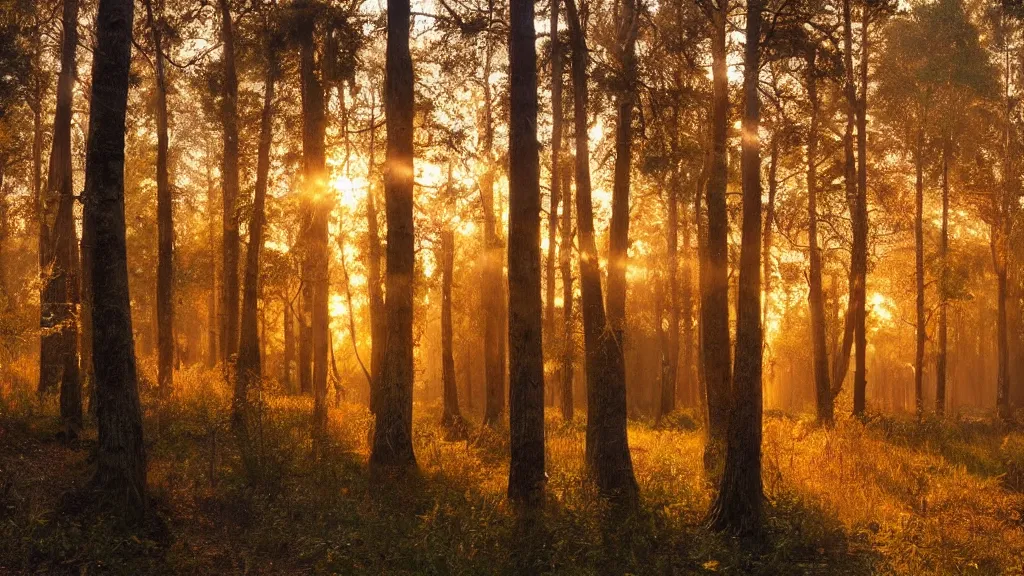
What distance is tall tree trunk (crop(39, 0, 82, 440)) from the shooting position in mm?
11312

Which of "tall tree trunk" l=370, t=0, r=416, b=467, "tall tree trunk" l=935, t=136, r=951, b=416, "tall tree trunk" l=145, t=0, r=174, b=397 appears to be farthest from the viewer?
"tall tree trunk" l=935, t=136, r=951, b=416

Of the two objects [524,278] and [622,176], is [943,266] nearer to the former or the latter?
[622,176]

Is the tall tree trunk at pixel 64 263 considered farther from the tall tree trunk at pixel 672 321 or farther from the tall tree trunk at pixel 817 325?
the tall tree trunk at pixel 817 325

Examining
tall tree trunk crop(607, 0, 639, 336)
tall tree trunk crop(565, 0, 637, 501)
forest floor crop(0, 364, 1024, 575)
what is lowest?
forest floor crop(0, 364, 1024, 575)

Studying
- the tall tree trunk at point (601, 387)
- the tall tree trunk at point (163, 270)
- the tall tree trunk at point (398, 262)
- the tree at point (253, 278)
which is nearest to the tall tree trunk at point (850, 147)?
the tall tree trunk at point (601, 387)

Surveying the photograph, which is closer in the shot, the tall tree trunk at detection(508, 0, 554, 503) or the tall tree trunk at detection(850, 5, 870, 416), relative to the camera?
the tall tree trunk at detection(508, 0, 554, 503)

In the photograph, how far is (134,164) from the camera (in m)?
26.6

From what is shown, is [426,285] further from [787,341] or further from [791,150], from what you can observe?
[787,341]

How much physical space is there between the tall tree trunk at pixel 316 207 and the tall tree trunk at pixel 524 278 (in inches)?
215

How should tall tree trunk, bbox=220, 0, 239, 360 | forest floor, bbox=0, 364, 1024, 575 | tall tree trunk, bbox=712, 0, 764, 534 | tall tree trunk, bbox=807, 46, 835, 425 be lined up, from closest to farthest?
forest floor, bbox=0, 364, 1024, 575 → tall tree trunk, bbox=712, 0, 764, 534 → tall tree trunk, bbox=220, 0, 239, 360 → tall tree trunk, bbox=807, 46, 835, 425

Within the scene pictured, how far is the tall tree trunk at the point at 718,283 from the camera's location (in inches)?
516

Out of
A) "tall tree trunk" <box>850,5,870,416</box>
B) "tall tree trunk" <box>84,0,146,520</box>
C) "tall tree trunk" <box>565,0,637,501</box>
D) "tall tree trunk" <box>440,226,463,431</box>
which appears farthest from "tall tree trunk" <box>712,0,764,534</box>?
"tall tree trunk" <box>850,5,870,416</box>

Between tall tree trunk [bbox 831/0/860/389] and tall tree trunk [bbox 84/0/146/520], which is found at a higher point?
tall tree trunk [bbox 831/0/860/389]

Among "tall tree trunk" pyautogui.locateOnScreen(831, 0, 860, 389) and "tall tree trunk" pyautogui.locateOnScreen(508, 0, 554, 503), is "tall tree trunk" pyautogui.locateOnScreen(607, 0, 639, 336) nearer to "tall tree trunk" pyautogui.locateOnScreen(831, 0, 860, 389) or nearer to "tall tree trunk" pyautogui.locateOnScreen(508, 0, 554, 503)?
"tall tree trunk" pyautogui.locateOnScreen(508, 0, 554, 503)
